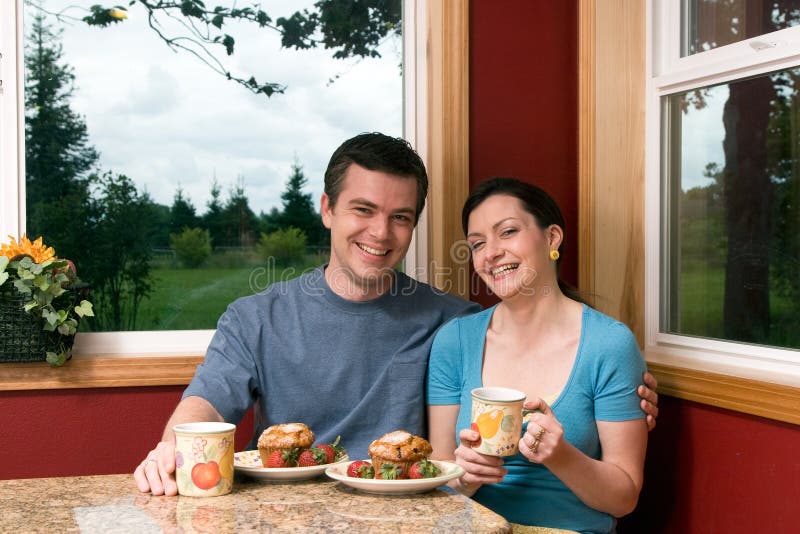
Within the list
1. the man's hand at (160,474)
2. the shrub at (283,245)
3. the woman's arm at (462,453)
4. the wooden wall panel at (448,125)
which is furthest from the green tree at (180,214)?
the man's hand at (160,474)

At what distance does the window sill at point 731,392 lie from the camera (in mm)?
1718

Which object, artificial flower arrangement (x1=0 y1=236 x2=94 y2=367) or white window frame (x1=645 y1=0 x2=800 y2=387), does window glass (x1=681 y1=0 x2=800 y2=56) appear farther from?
artificial flower arrangement (x1=0 y1=236 x2=94 y2=367)

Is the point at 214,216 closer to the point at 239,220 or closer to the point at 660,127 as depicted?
the point at 239,220

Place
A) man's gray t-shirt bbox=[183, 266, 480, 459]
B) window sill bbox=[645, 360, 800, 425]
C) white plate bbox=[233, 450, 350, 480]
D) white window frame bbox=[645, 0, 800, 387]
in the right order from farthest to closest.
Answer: man's gray t-shirt bbox=[183, 266, 480, 459] → white window frame bbox=[645, 0, 800, 387] → window sill bbox=[645, 360, 800, 425] → white plate bbox=[233, 450, 350, 480]

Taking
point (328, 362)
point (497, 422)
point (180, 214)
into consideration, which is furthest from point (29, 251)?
point (497, 422)

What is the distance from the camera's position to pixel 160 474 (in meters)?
1.47

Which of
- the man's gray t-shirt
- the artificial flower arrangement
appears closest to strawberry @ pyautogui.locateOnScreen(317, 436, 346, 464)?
the man's gray t-shirt

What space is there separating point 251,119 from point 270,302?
725 mm

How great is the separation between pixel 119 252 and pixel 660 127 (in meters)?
1.69

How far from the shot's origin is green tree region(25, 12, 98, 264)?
2367 millimetres

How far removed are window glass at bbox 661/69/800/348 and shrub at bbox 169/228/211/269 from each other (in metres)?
1.41

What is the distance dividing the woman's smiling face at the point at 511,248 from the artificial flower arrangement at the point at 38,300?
1.09 meters

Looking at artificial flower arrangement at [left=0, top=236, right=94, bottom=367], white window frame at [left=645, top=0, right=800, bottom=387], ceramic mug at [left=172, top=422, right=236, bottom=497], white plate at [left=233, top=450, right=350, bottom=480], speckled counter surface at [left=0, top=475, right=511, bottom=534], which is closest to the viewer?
speckled counter surface at [left=0, top=475, right=511, bottom=534]

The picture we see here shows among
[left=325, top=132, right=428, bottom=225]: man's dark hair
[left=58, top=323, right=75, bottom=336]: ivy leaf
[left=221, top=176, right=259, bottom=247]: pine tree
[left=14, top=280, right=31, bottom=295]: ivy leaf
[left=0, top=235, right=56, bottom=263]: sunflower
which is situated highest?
[left=325, top=132, right=428, bottom=225]: man's dark hair
